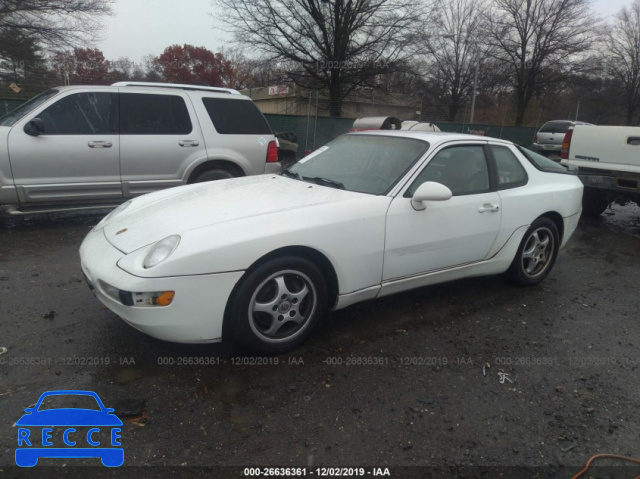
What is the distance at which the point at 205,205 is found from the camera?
302cm

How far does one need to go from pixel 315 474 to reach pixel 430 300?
2219mm

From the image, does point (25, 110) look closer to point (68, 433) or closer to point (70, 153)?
point (70, 153)

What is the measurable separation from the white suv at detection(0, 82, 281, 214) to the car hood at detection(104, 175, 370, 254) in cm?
251

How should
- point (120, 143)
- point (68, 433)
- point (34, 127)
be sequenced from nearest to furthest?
1. point (68, 433)
2. point (34, 127)
3. point (120, 143)

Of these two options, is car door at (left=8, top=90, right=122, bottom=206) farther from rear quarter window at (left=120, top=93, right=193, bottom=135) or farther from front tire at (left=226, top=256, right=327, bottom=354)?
Result: front tire at (left=226, top=256, right=327, bottom=354)

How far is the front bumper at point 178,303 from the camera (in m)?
2.41

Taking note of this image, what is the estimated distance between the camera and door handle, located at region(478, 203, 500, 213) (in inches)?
142

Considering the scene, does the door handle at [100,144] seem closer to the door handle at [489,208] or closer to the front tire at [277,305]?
the front tire at [277,305]

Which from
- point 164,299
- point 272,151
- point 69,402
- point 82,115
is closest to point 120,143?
point 82,115

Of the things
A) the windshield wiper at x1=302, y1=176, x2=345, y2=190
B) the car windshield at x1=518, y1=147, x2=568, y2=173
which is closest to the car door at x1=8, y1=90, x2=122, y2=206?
the windshield wiper at x1=302, y1=176, x2=345, y2=190

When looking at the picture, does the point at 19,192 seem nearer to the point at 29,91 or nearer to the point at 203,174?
the point at 203,174

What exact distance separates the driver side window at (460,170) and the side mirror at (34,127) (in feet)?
14.9

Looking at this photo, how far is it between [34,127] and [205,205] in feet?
11.6

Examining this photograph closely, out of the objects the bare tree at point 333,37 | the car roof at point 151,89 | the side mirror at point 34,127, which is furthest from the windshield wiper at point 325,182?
the bare tree at point 333,37
